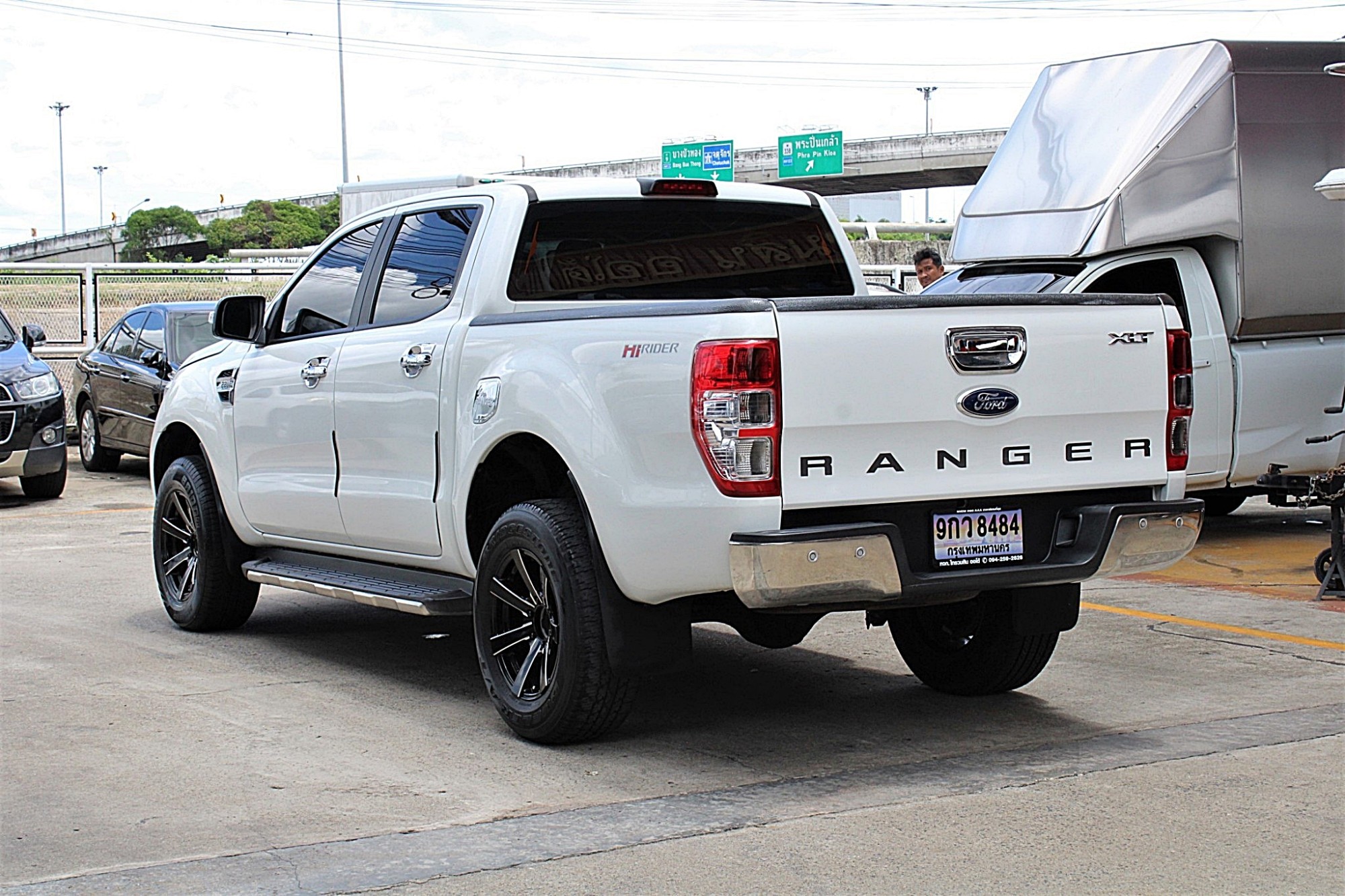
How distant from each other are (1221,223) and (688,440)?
6593mm

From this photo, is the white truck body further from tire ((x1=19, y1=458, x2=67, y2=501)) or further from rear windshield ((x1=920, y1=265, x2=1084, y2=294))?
tire ((x1=19, y1=458, x2=67, y2=501))

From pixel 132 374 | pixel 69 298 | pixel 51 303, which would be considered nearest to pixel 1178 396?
pixel 132 374

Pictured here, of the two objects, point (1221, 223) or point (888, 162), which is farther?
point (888, 162)

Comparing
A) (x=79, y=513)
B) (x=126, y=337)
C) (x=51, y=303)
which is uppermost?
(x=51, y=303)

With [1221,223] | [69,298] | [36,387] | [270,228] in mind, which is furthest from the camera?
[270,228]

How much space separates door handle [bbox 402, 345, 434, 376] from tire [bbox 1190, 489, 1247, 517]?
7417 mm

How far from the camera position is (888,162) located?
72000mm

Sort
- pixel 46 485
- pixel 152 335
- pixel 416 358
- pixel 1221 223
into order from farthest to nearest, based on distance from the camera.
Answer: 1. pixel 152 335
2. pixel 46 485
3. pixel 1221 223
4. pixel 416 358

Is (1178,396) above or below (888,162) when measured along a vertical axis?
below

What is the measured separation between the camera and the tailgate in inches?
208

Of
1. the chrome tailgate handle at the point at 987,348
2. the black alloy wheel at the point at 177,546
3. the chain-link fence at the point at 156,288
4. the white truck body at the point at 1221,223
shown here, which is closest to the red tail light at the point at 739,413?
the chrome tailgate handle at the point at 987,348

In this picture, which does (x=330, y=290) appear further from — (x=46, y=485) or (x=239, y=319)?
(x=46, y=485)

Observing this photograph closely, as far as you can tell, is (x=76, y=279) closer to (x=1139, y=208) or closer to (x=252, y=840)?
(x=1139, y=208)

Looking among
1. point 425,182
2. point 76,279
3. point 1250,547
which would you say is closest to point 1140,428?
point 1250,547
